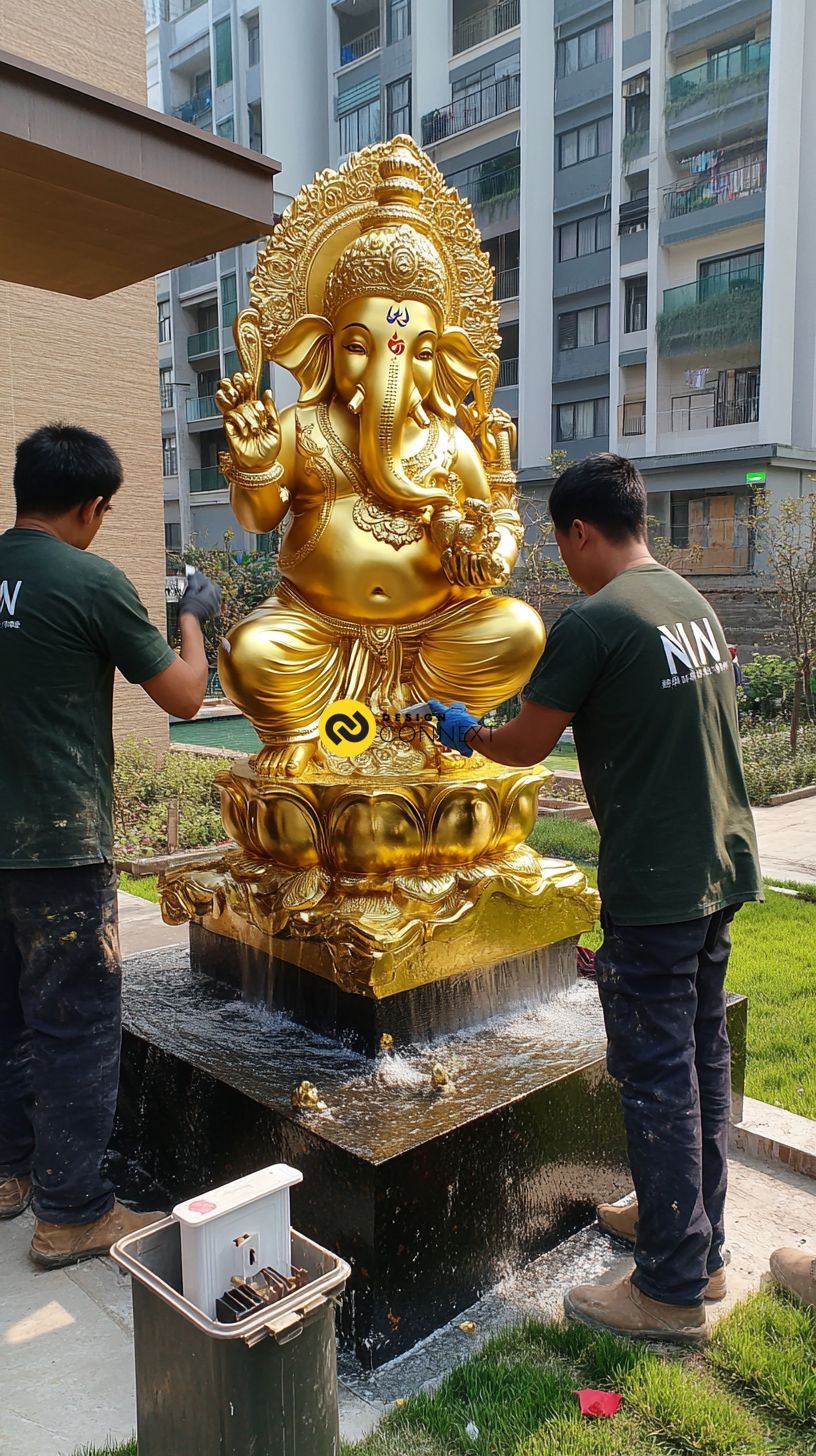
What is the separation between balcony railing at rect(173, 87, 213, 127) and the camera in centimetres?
2588

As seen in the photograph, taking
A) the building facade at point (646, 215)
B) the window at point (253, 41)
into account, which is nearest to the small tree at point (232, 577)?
the building facade at point (646, 215)

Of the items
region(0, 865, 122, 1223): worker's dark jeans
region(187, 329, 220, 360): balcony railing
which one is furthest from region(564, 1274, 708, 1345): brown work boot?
region(187, 329, 220, 360): balcony railing

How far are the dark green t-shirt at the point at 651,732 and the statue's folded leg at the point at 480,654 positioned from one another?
3.40ft

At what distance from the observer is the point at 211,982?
319cm

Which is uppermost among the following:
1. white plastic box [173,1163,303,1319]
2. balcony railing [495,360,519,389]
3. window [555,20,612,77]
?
window [555,20,612,77]

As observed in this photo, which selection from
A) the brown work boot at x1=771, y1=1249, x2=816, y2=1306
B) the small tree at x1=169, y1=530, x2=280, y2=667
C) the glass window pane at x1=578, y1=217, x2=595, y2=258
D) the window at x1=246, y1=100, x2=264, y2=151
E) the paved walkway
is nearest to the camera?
the brown work boot at x1=771, y1=1249, x2=816, y2=1306

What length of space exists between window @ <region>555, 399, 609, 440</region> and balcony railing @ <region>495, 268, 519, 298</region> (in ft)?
9.08

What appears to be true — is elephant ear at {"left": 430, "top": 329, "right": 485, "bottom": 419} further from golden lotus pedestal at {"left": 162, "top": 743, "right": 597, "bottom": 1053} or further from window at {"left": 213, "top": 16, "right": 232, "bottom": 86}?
window at {"left": 213, "top": 16, "right": 232, "bottom": 86}

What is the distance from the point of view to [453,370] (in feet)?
11.5

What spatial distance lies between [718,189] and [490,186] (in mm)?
5084

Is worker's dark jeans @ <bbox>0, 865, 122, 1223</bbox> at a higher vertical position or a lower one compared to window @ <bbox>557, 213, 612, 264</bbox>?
lower

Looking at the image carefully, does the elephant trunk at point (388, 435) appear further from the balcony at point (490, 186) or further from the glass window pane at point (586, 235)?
the balcony at point (490, 186)

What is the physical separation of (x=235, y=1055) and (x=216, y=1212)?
121 cm

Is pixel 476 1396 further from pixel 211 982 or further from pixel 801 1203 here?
pixel 211 982
